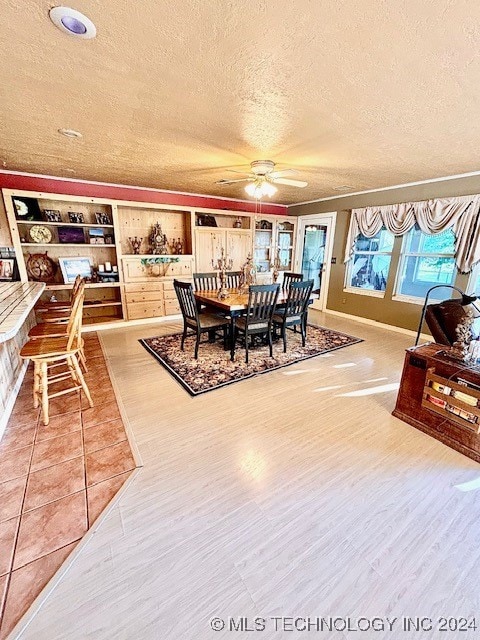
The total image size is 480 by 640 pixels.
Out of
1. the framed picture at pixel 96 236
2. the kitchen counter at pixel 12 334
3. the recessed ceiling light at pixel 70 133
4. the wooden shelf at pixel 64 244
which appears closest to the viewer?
the kitchen counter at pixel 12 334

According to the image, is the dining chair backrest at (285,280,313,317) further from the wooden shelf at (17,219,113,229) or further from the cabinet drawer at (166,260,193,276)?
the wooden shelf at (17,219,113,229)

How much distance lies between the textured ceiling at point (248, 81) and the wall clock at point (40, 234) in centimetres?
147

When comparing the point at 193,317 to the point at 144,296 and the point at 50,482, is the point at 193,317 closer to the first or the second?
the point at 144,296

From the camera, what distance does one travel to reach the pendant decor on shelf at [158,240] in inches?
200

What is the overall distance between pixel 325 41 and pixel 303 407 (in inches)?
95.3

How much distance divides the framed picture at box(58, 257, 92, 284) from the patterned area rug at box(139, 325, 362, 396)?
65.8 inches

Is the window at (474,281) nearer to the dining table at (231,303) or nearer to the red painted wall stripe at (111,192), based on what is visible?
the dining table at (231,303)

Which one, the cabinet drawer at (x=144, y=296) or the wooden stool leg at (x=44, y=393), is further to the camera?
the cabinet drawer at (x=144, y=296)

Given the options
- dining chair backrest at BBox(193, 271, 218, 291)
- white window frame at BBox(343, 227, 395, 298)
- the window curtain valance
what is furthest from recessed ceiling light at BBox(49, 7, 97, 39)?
white window frame at BBox(343, 227, 395, 298)

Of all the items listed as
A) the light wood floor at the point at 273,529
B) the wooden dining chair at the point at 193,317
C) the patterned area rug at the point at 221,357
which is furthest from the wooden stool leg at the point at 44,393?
the wooden dining chair at the point at 193,317

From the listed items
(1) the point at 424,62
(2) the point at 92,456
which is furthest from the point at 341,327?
(2) the point at 92,456

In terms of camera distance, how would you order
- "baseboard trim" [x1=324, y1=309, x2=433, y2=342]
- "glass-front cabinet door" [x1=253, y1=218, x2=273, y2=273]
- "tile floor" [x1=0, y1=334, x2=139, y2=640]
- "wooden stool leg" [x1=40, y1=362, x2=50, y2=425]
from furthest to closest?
"glass-front cabinet door" [x1=253, y1=218, x2=273, y2=273]
"baseboard trim" [x1=324, y1=309, x2=433, y2=342]
"wooden stool leg" [x1=40, y1=362, x2=50, y2=425]
"tile floor" [x1=0, y1=334, x2=139, y2=640]

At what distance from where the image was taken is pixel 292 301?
11.6ft

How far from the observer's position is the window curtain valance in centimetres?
365
